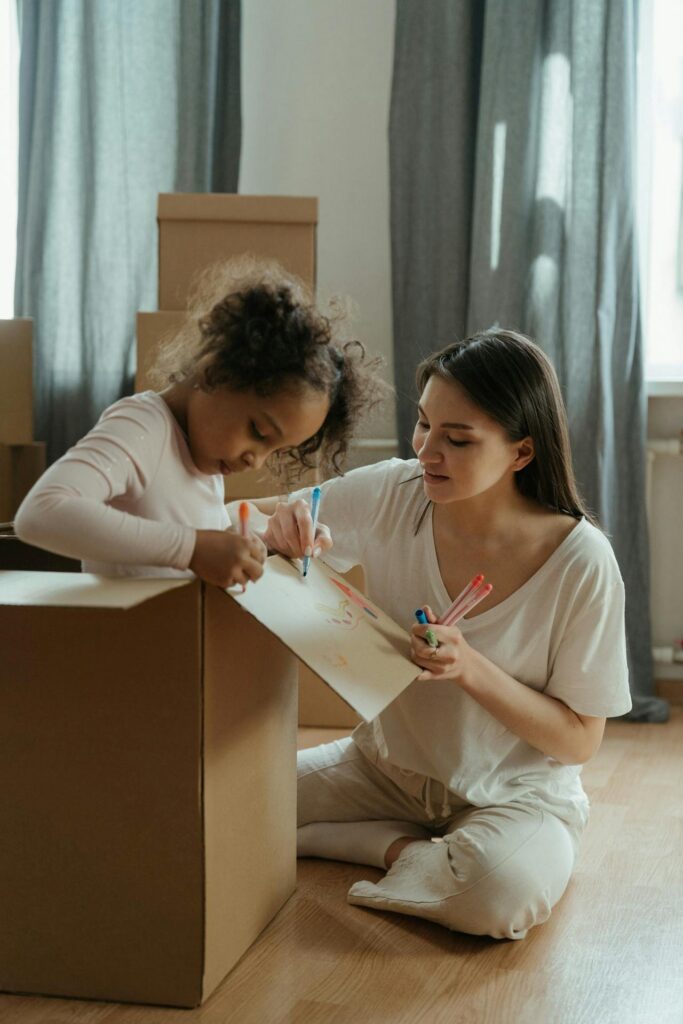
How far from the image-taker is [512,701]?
53.6 inches

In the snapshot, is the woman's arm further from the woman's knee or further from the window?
the window

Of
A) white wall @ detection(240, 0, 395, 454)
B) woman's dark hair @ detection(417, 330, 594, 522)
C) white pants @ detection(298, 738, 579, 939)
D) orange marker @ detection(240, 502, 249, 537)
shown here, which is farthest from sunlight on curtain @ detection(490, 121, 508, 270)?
orange marker @ detection(240, 502, 249, 537)

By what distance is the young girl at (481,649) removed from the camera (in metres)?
1.35

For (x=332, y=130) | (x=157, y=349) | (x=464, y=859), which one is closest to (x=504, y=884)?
(x=464, y=859)

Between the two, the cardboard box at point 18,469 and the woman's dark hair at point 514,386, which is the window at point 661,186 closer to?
the woman's dark hair at point 514,386

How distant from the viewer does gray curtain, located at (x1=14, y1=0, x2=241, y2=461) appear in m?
2.63

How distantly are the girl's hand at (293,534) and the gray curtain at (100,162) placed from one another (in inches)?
57.7

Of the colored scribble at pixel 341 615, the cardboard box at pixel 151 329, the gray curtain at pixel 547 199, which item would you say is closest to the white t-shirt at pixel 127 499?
the colored scribble at pixel 341 615

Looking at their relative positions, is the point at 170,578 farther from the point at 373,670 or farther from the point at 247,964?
the point at 247,964

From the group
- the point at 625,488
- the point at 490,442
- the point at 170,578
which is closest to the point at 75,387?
the point at 625,488

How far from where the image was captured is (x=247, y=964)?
48.4 inches

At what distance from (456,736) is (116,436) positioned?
0.61m

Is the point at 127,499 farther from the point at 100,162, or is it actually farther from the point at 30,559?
the point at 100,162

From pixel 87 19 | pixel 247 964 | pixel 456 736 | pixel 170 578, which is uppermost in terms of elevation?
pixel 87 19
